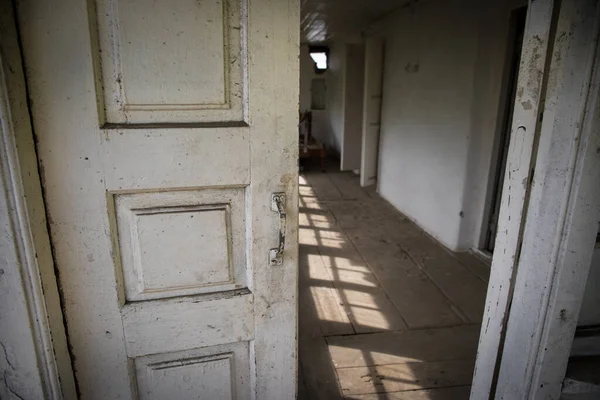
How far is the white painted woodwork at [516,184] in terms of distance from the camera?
0.99 metres

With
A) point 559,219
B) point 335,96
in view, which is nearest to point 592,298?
point 559,219

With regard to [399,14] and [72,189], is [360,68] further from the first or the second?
[72,189]

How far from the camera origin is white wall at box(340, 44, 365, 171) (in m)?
6.55

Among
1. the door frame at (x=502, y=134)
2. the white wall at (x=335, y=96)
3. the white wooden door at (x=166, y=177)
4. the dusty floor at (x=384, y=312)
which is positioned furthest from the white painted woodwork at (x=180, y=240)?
the white wall at (x=335, y=96)

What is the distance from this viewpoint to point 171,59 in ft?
3.14

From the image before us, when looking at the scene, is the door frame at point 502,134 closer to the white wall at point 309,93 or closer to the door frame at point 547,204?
the door frame at point 547,204

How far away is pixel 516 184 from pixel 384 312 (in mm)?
1802

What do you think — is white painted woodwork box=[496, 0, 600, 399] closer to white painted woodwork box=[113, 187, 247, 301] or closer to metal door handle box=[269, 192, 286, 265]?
metal door handle box=[269, 192, 286, 265]

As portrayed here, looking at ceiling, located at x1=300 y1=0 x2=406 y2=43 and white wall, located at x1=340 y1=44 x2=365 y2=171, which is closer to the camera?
ceiling, located at x1=300 y1=0 x2=406 y2=43

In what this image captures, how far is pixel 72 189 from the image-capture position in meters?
0.96

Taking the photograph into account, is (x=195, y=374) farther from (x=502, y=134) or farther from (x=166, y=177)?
(x=502, y=134)

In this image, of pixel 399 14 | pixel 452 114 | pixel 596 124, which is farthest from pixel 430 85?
pixel 596 124

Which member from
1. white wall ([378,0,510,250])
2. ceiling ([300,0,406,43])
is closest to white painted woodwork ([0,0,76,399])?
white wall ([378,0,510,250])

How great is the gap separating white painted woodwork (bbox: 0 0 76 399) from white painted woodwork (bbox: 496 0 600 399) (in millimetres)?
1254
